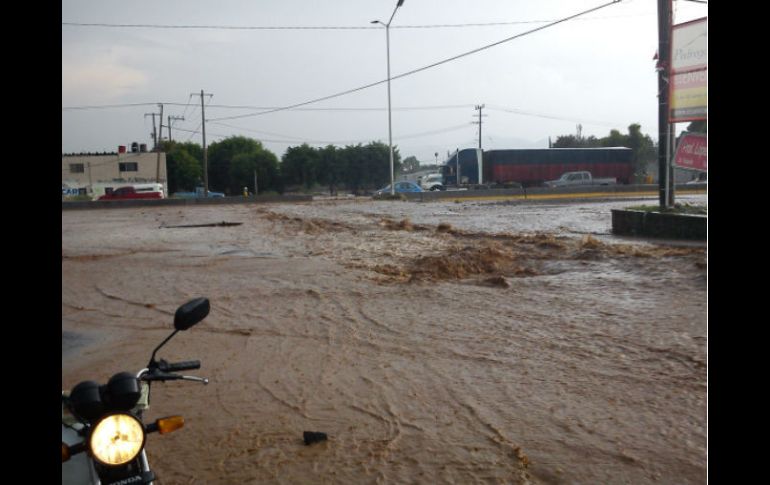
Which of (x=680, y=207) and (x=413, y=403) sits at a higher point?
(x=680, y=207)

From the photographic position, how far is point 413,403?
17.4 feet

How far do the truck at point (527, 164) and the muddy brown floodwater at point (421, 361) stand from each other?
144 ft

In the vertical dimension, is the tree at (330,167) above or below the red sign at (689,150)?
above

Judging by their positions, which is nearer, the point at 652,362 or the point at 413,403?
the point at 413,403

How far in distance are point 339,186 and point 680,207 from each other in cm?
7084

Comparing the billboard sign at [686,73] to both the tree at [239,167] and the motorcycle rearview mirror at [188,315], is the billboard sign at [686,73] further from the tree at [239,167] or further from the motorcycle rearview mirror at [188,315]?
the tree at [239,167]

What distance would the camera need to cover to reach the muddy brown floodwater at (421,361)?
427 cm

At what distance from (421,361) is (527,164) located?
176ft

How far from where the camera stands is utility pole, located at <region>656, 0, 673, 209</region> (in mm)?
16375

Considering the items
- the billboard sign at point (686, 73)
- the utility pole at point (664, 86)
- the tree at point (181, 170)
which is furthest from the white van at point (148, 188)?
the billboard sign at point (686, 73)
